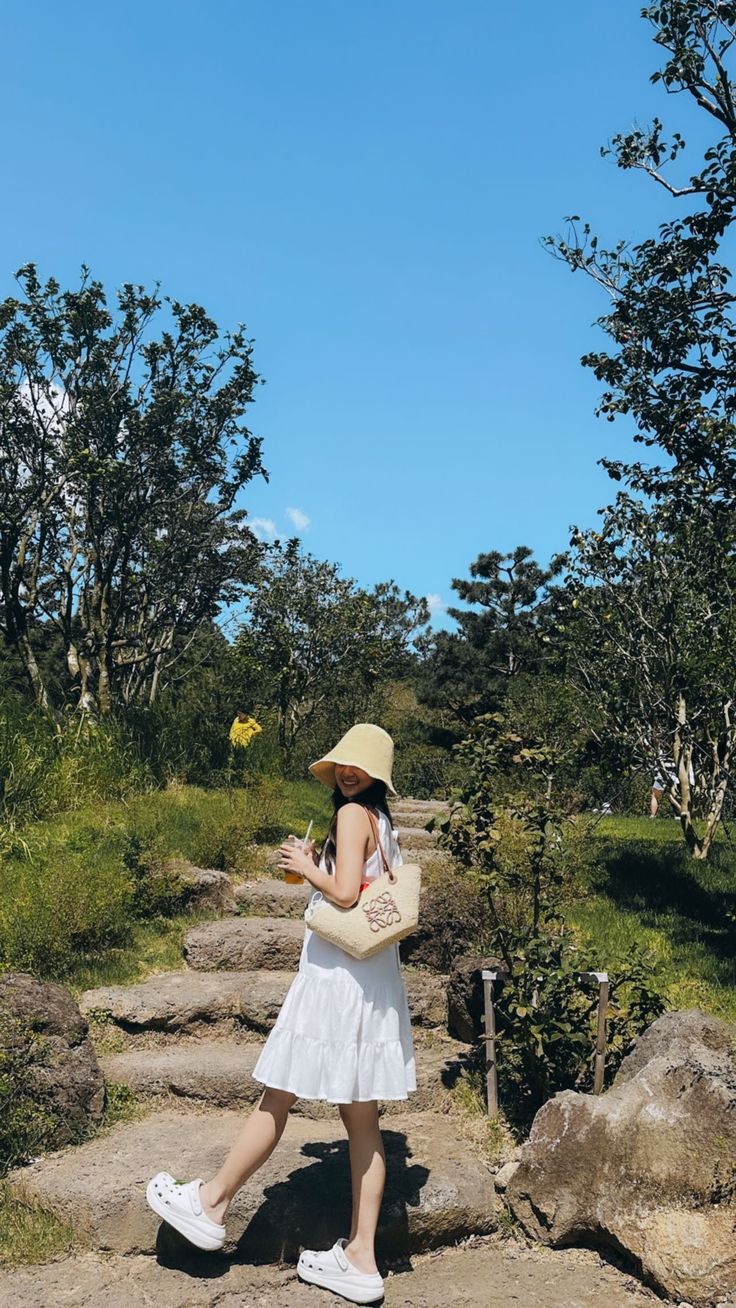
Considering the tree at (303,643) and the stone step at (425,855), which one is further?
the tree at (303,643)

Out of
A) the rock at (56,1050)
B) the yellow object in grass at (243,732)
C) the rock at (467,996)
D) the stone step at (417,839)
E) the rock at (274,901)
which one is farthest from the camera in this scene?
the yellow object in grass at (243,732)

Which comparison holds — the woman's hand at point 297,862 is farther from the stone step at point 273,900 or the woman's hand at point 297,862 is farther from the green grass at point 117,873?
the stone step at point 273,900

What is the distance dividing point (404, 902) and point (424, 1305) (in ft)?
4.76

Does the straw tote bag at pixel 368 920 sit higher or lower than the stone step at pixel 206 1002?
higher

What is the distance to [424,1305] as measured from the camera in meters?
3.67

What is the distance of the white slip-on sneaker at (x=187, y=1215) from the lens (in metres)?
3.61

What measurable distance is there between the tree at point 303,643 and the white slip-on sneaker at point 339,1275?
13.8 m

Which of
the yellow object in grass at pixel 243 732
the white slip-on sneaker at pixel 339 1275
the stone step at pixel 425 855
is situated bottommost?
the white slip-on sneaker at pixel 339 1275

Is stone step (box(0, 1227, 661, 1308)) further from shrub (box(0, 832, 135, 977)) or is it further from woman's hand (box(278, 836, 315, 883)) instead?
shrub (box(0, 832, 135, 977))

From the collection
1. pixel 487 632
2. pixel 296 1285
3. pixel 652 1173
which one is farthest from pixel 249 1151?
pixel 487 632

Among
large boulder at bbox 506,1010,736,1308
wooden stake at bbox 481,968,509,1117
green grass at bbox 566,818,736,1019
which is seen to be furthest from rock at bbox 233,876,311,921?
large boulder at bbox 506,1010,736,1308

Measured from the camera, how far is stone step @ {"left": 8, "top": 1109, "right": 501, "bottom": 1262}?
13.0 feet

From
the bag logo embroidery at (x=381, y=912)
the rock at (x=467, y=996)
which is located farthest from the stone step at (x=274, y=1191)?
the bag logo embroidery at (x=381, y=912)

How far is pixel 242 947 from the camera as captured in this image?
263 inches
